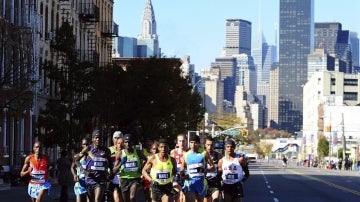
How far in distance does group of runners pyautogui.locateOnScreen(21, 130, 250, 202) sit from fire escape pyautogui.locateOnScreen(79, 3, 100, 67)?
3922 centimetres

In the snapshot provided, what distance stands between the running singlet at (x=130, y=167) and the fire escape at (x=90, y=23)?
3939 centimetres

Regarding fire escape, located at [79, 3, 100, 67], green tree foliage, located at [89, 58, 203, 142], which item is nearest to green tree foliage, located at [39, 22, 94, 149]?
green tree foliage, located at [89, 58, 203, 142]

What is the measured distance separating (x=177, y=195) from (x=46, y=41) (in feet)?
104

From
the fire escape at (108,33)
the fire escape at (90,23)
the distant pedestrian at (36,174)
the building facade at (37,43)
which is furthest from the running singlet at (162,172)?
the fire escape at (108,33)

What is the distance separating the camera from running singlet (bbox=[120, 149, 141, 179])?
1872 cm

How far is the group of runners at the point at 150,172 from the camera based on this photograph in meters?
17.9

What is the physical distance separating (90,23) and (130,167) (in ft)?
144

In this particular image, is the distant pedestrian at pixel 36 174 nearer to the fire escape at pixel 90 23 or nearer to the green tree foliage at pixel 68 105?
the green tree foliage at pixel 68 105

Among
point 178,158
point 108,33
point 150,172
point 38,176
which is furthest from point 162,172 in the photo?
point 108,33

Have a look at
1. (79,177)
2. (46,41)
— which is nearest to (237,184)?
(79,177)

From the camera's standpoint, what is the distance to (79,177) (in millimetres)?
18641

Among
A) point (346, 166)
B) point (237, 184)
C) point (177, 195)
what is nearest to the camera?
point (237, 184)

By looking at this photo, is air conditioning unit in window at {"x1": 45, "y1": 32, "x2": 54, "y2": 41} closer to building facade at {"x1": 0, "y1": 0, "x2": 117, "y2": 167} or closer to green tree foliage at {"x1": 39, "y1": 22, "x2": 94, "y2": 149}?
building facade at {"x1": 0, "y1": 0, "x2": 117, "y2": 167}

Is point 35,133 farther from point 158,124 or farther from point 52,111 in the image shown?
point 158,124
